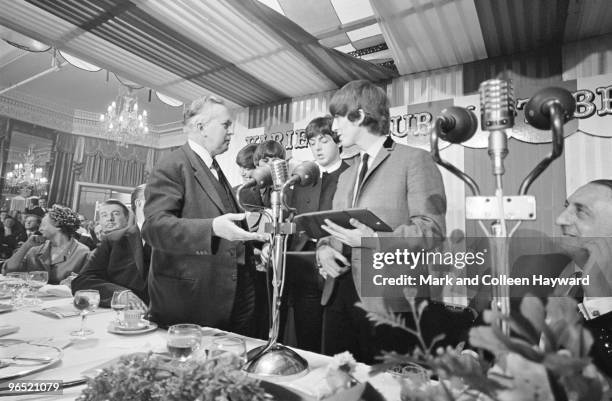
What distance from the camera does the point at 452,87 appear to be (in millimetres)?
2803

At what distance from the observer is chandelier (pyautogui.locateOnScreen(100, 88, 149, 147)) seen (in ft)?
15.4

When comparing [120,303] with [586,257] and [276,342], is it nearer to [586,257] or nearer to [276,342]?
[276,342]

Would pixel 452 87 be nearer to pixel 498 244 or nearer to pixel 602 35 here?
pixel 602 35

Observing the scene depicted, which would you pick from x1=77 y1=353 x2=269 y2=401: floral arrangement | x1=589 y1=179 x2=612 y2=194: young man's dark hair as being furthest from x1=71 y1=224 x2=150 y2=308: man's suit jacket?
x1=589 y1=179 x2=612 y2=194: young man's dark hair

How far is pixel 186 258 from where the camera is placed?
1.50 metres

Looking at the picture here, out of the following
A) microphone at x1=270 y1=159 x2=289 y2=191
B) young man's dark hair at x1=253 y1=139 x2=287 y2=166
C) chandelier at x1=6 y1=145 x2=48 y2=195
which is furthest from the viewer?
chandelier at x1=6 y1=145 x2=48 y2=195

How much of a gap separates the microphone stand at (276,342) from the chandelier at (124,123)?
4.39 meters

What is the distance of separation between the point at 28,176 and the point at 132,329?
370 centimetres

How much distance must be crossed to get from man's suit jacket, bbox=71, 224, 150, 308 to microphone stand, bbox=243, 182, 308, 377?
4.60 ft

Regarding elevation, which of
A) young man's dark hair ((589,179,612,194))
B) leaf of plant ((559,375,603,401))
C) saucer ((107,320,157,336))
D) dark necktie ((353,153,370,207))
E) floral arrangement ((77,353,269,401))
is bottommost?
saucer ((107,320,157,336))

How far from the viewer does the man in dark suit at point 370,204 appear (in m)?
1.42

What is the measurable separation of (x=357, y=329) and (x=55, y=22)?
2.90 metres

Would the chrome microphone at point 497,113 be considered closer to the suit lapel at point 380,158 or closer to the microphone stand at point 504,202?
the microphone stand at point 504,202

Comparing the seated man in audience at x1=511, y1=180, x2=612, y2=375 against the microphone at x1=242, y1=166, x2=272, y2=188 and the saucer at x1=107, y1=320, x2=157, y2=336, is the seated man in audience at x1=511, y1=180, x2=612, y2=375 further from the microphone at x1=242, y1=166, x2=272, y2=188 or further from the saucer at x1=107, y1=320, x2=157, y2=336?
the saucer at x1=107, y1=320, x2=157, y2=336
